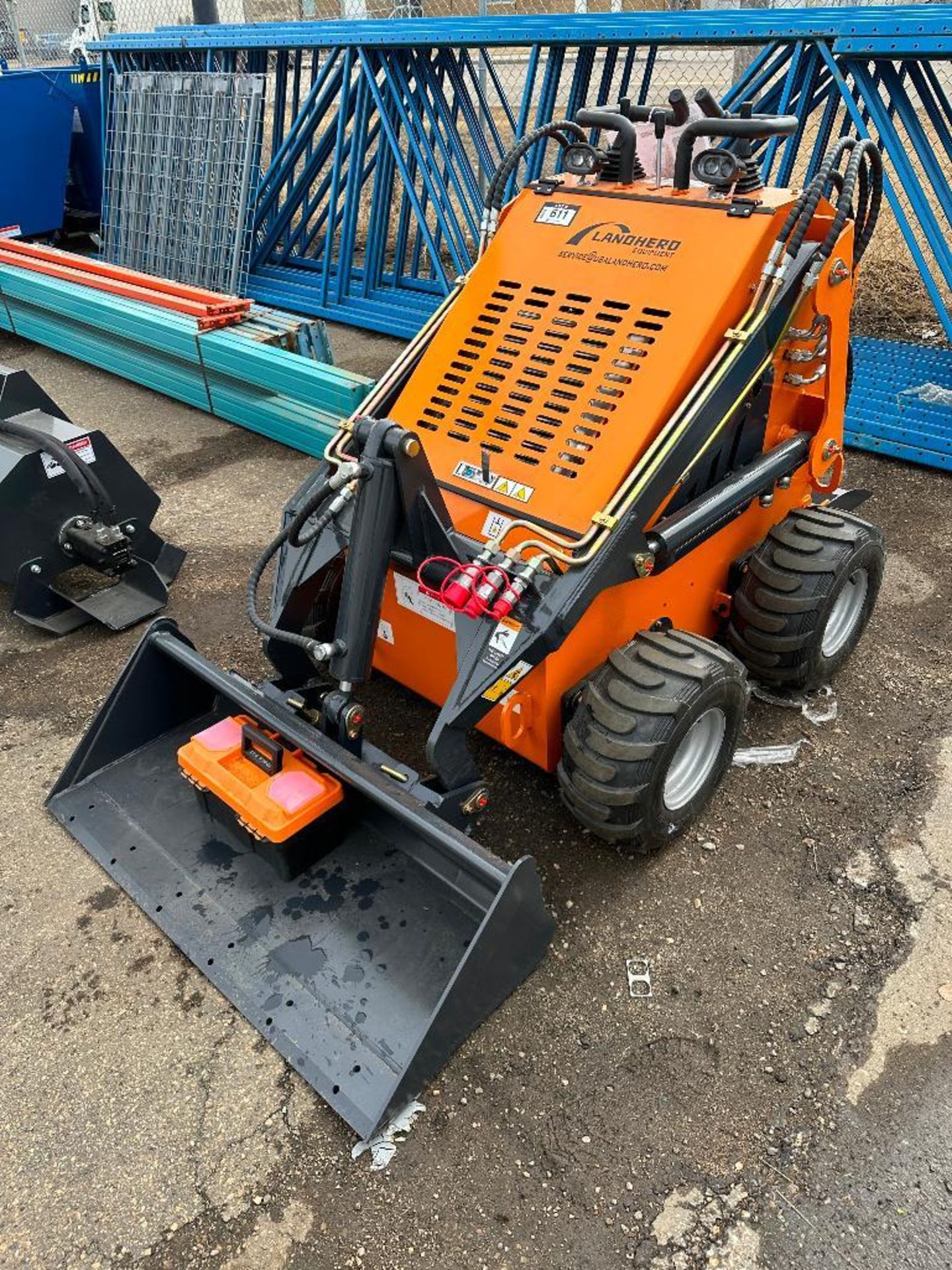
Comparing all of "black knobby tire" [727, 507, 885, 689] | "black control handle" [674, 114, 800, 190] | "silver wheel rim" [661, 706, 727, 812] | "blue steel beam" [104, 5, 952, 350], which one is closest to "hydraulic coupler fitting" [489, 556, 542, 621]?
"silver wheel rim" [661, 706, 727, 812]

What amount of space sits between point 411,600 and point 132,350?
15.8 ft

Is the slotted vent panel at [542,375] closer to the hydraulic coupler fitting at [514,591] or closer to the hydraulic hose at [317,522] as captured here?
the hydraulic coupler fitting at [514,591]

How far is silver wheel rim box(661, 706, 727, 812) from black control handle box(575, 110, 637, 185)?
1934 mm

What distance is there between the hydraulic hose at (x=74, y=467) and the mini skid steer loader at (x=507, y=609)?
1.19m

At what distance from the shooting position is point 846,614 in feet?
12.4

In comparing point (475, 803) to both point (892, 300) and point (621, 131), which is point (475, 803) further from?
point (892, 300)

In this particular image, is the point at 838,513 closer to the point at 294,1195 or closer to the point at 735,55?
the point at 294,1195

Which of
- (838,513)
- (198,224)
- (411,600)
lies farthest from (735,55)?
(411,600)

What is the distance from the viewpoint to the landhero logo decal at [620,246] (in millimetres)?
3088

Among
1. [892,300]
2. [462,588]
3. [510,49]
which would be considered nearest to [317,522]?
[462,588]

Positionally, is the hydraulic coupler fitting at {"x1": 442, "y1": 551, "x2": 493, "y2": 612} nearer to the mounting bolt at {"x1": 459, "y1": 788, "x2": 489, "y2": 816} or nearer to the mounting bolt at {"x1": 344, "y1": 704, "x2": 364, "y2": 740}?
the mounting bolt at {"x1": 344, "y1": 704, "x2": 364, "y2": 740}

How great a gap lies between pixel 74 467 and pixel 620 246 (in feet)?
7.79

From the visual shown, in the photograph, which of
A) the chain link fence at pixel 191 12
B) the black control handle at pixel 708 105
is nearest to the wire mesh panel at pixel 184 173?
the chain link fence at pixel 191 12

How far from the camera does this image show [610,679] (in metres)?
2.81
